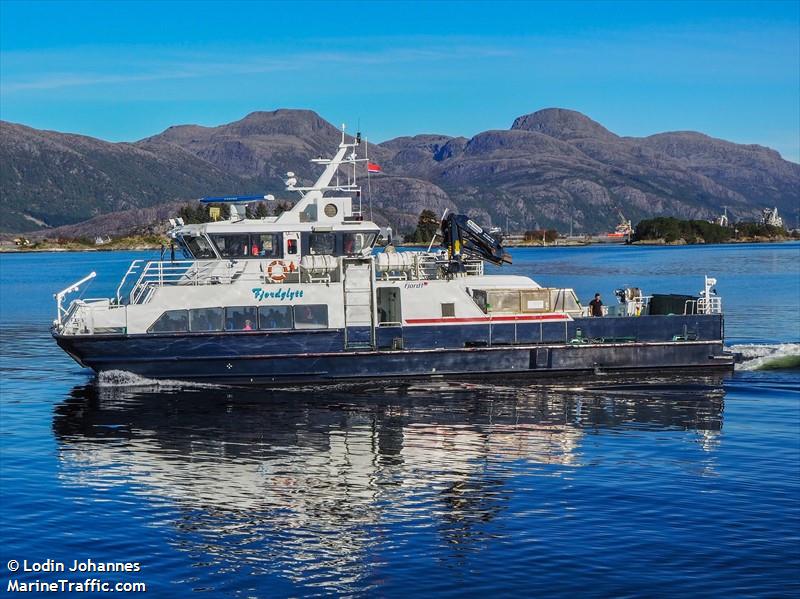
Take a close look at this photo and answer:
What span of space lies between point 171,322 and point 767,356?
884 inches

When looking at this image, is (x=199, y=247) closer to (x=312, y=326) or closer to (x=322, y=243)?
(x=322, y=243)

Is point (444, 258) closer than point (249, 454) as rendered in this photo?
No

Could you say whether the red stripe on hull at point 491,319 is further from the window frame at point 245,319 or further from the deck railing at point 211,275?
the window frame at point 245,319

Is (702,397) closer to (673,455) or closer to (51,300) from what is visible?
(673,455)

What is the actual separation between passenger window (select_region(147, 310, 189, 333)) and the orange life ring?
3.03m

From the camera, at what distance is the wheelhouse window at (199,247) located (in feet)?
108

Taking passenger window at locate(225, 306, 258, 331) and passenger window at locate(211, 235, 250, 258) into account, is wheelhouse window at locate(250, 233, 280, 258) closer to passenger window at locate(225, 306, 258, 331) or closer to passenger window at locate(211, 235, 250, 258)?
passenger window at locate(211, 235, 250, 258)

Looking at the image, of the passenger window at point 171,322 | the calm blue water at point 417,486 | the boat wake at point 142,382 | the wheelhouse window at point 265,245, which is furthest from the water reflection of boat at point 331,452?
the wheelhouse window at point 265,245

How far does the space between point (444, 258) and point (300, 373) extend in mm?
6999

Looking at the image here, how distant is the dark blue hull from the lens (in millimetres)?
31812

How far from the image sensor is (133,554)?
17.5 meters

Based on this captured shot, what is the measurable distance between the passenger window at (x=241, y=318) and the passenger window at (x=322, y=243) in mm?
2991

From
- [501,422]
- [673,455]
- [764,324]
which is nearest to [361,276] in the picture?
[501,422]

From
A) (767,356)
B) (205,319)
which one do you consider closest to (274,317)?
(205,319)
